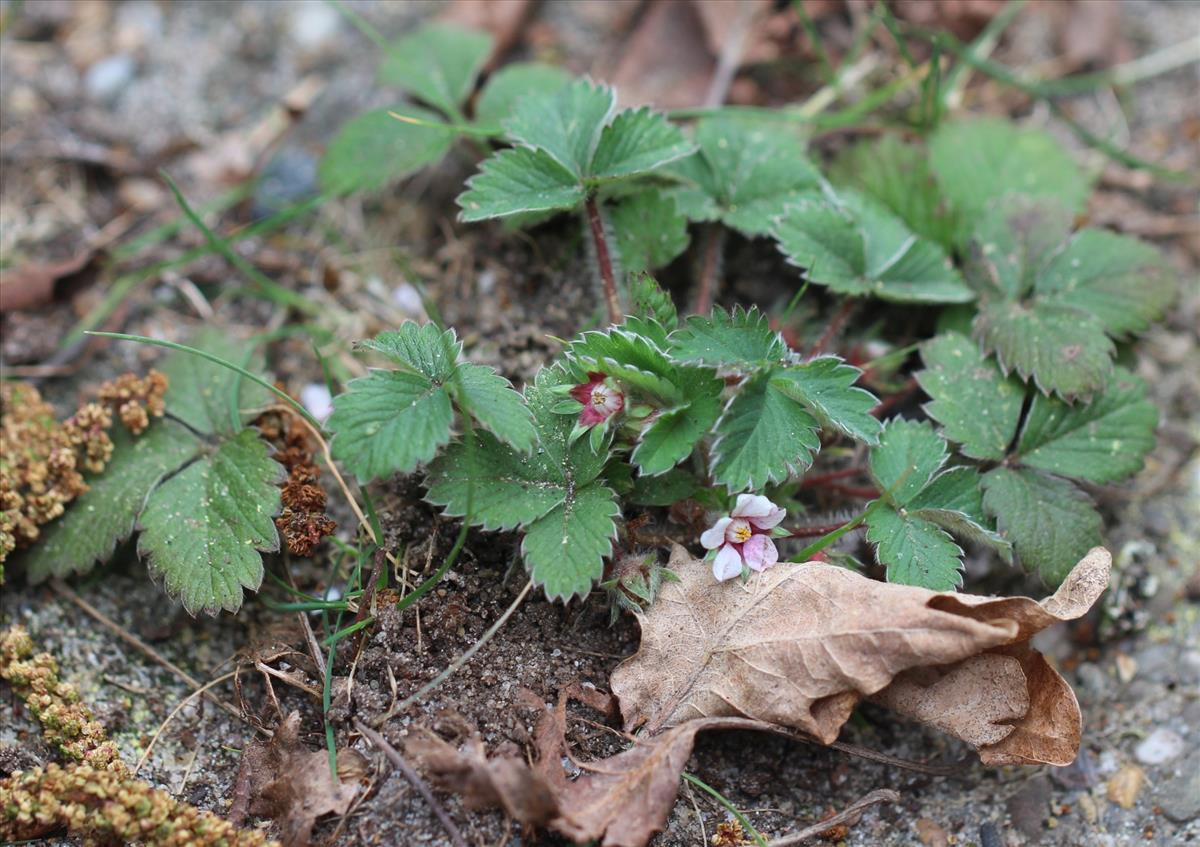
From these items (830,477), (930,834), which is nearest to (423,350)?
(830,477)

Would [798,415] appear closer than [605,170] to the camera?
Yes

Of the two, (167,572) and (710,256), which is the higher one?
(710,256)

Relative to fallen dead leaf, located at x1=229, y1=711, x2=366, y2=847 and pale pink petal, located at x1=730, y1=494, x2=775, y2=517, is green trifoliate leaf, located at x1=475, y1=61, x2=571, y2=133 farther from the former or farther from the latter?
fallen dead leaf, located at x1=229, y1=711, x2=366, y2=847

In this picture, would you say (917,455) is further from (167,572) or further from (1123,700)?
(167,572)

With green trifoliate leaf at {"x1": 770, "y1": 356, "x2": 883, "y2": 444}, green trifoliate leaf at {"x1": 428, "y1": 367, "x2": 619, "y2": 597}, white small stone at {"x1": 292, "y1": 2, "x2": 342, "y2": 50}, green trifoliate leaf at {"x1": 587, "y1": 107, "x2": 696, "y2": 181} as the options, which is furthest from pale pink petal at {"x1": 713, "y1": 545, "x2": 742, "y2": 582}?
white small stone at {"x1": 292, "y1": 2, "x2": 342, "y2": 50}

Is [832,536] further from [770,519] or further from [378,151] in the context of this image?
[378,151]

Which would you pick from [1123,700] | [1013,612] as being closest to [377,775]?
[1013,612]
